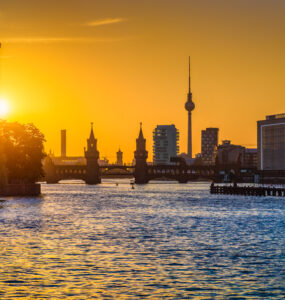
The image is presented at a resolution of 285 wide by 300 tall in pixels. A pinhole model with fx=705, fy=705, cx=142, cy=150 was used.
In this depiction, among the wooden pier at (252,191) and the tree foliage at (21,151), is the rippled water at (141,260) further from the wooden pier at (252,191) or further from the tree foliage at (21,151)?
the wooden pier at (252,191)

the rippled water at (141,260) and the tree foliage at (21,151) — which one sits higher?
the tree foliage at (21,151)

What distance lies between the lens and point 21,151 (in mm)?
144625

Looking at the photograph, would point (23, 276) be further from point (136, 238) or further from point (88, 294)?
point (136, 238)

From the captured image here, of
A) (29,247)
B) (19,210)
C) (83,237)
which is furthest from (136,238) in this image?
(19,210)

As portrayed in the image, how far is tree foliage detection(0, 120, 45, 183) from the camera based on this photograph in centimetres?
14306

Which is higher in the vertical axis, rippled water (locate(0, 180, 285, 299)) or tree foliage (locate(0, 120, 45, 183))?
tree foliage (locate(0, 120, 45, 183))

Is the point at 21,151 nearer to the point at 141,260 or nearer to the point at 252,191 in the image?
the point at 252,191

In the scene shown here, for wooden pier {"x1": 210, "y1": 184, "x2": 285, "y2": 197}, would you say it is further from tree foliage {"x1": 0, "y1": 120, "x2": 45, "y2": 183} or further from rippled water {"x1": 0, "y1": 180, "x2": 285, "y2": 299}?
rippled water {"x1": 0, "y1": 180, "x2": 285, "y2": 299}

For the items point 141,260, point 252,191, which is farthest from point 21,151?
point 141,260

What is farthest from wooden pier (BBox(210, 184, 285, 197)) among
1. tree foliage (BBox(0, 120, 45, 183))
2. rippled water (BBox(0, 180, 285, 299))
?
rippled water (BBox(0, 180, 285, 299))

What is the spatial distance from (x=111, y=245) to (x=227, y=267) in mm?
14311

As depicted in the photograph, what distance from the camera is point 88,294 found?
35.2m

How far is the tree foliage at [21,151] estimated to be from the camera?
143m

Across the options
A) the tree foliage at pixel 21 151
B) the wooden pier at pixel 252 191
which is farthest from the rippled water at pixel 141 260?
the wooden pier at pixel 252 191
